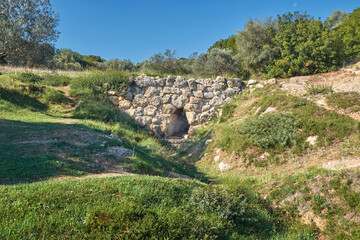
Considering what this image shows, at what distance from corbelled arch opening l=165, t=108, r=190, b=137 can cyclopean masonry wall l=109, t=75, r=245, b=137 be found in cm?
7

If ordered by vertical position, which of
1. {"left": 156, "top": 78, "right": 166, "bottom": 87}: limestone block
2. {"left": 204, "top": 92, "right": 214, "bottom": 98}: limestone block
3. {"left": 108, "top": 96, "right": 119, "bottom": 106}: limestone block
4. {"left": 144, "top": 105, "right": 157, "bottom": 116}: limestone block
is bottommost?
{"left": 144, "top": 105, "right": 157, "bottom": 116}: limestone block

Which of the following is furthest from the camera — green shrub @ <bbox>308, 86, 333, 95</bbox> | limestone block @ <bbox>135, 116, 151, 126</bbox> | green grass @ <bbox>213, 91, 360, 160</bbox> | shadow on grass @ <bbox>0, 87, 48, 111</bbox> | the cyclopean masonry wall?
the cyclopean masonry wall

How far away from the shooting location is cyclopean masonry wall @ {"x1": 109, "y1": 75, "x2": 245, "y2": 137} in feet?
48.7

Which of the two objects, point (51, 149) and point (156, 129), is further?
point (156, 129)

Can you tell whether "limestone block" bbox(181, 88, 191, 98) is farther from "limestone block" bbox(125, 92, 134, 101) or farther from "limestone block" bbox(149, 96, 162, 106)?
"limestone block" bbox(125, 92, 134, 101)

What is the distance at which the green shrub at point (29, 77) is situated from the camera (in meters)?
13.8

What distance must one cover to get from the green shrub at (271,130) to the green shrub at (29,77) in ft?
44.1

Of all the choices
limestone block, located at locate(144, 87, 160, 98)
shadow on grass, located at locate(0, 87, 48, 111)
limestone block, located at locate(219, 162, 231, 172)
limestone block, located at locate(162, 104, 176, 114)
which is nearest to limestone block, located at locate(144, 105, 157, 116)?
limestone block, located at locate(162, 104, 176, 114)

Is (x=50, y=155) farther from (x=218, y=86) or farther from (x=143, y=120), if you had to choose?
(x=218, y=86)

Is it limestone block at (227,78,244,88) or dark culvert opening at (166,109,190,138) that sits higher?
limestone block at (227,78,244,88)

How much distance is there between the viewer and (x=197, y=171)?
9.52m

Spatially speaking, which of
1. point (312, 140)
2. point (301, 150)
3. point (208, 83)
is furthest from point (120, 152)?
point (208, 83)

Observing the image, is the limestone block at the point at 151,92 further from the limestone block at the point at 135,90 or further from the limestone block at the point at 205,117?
the limestone block at the point at 205,117

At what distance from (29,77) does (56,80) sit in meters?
1.54
